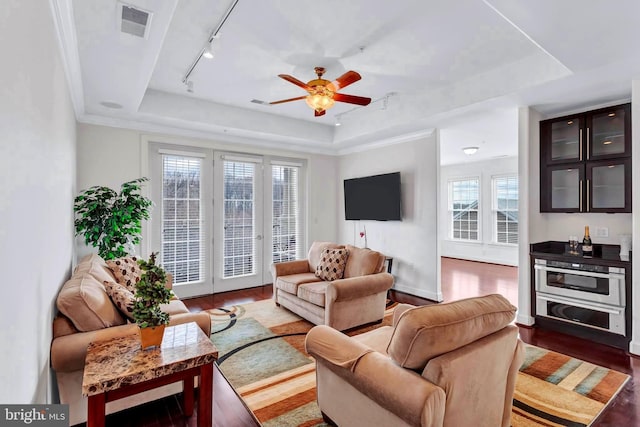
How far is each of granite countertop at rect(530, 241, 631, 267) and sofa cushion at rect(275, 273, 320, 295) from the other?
2.76 meters

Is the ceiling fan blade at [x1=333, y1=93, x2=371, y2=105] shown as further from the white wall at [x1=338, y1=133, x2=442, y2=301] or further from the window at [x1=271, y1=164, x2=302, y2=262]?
the window at [x1=271, y1=164, x2=302, y2=262]

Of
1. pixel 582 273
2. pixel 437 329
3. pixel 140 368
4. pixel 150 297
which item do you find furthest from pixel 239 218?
pixel 582 273

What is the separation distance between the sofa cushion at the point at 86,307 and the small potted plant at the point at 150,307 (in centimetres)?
45

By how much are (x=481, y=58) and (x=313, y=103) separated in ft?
Result: 6.00

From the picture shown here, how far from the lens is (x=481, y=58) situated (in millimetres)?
3348

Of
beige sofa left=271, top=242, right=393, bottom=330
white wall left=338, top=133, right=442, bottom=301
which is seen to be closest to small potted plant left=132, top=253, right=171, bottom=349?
beige sofa left=271, top=242, right=393, bottom=330

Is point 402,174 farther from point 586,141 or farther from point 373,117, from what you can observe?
point 586,141

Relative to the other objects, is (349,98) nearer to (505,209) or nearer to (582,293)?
(582,293)

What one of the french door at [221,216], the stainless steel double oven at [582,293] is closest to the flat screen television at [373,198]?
the french door at [221,216]

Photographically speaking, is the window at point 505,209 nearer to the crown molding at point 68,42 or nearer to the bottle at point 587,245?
the bottle at point 587,245

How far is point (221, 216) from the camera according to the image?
17.7 ft

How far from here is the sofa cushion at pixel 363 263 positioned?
3920mm

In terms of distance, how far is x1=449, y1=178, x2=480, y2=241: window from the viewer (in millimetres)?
8641

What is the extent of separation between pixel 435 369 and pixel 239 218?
4.65 m
